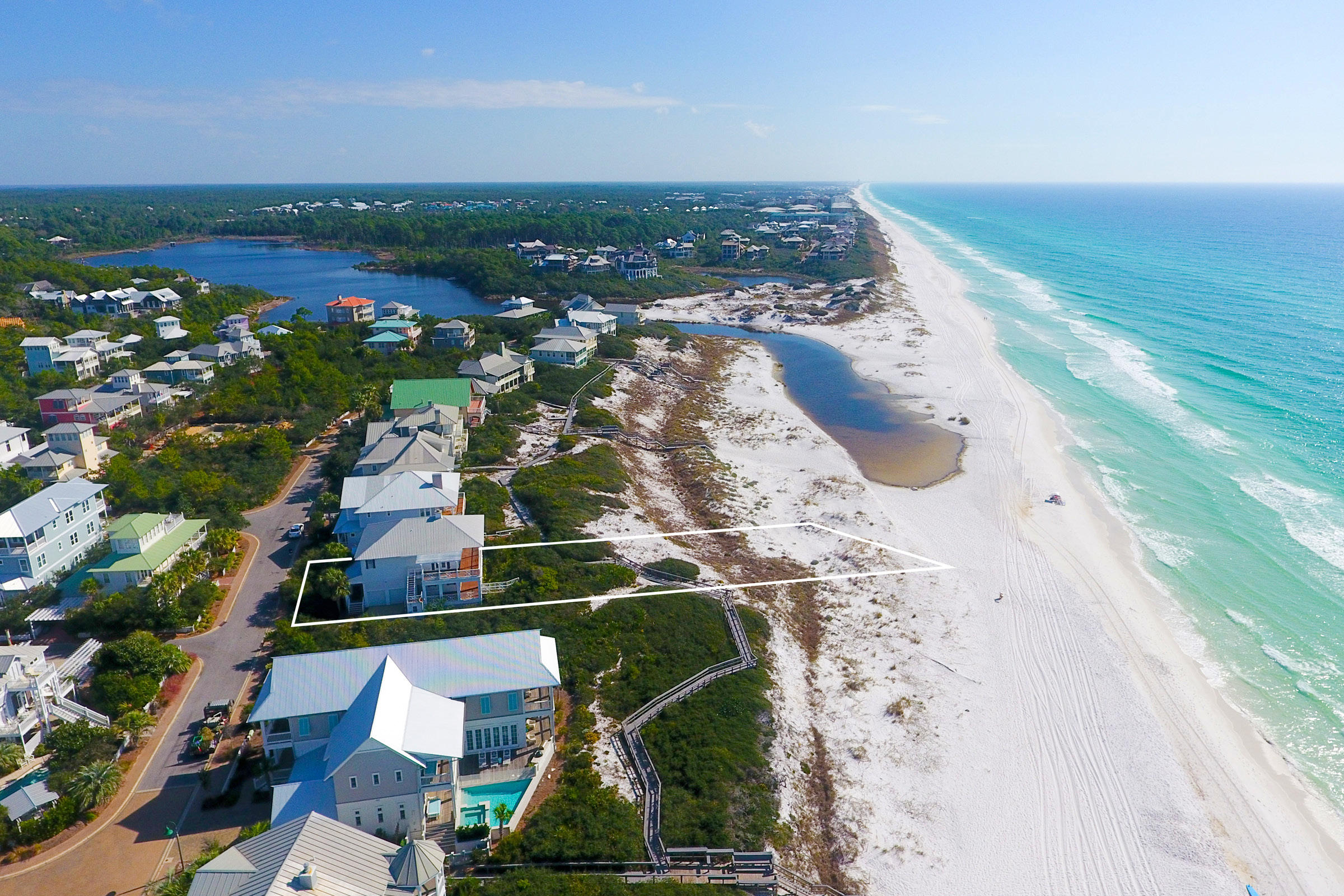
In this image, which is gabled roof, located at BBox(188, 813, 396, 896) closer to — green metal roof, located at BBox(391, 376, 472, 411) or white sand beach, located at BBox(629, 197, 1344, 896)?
white sand beach, located at BBox(629, 197, 1344, 896)

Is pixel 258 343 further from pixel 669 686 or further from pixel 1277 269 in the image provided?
pixel 1277 269

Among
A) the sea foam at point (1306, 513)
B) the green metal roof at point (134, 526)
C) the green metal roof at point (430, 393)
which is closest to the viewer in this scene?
the green metal roof at point (134, 526)

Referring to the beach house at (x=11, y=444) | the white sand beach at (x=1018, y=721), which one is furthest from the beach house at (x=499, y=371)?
the beach house at (x=11, y=444)

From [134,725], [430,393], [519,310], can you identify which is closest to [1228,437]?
[430,393]

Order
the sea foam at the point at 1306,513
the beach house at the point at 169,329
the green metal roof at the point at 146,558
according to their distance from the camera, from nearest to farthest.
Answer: the green metal roof at the point at 146,558
the sea foam at the point at 1306,513
the beach house at the point at 169,329

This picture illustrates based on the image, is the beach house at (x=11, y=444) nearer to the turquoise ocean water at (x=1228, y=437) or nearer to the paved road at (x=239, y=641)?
the paved road at (x=239, y=641)

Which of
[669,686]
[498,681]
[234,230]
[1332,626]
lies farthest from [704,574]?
[234,230]

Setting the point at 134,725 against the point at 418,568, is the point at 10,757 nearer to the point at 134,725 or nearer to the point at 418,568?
the point at 134,725

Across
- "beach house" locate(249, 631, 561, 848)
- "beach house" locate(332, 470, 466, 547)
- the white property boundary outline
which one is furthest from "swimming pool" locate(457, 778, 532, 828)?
"beach house" locate(332, 470, 466, 547)
